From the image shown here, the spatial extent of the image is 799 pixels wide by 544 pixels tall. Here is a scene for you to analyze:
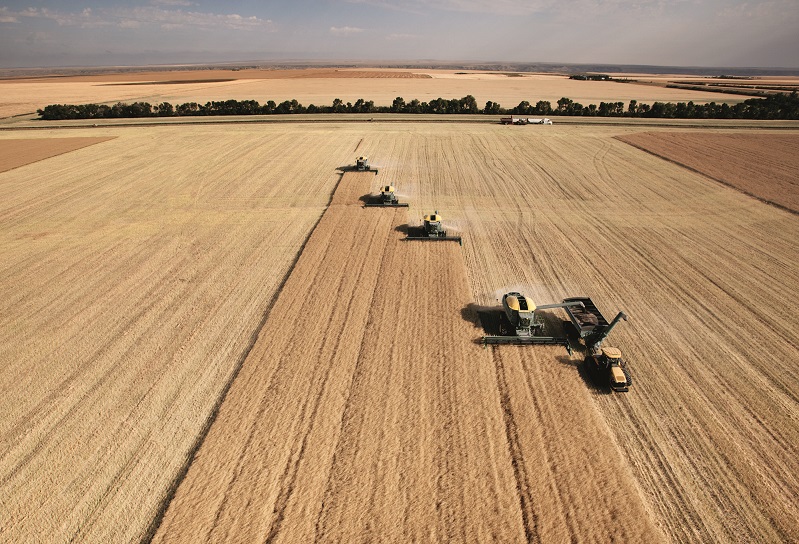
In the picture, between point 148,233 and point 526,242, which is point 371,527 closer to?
point 526,242

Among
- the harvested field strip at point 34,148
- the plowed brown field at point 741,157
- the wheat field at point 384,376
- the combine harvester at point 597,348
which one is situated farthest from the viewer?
the harvested field strip at point 34,148

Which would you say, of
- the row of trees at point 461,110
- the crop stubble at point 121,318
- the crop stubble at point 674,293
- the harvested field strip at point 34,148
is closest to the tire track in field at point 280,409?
the crop stubble at point 121,318

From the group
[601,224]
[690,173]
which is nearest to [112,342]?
[601,224]

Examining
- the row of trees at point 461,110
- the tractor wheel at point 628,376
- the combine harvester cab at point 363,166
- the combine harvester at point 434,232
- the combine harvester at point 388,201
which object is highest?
the row of trees at point 461,110

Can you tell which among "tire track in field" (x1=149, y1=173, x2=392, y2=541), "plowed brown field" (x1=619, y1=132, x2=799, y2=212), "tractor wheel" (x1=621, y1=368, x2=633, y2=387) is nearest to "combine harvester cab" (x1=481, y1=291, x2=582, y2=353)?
"tractor wheel" (x1=621, y1=368, x2=633, y2=387)

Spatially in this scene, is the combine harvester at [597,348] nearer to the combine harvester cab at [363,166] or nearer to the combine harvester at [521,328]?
the combine harvester at [521,328]

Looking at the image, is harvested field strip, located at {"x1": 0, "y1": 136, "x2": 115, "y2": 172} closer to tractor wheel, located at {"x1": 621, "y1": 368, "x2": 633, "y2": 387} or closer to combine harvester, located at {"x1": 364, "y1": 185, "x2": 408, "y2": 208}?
combine harvester, located at {"x1": 364, "y1": 185, "x2": 408, "y2": 208}

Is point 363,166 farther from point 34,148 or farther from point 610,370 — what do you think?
point 34,148
